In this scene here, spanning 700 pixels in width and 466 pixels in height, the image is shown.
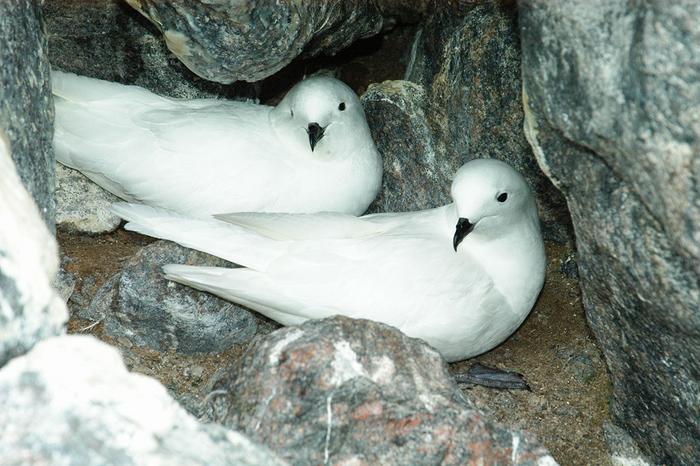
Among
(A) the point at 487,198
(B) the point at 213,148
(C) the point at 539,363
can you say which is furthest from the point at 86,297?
(C) the point at 539,363

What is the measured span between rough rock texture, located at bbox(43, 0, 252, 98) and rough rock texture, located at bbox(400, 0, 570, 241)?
3.93 ft

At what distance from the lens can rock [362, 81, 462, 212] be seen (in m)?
4.90

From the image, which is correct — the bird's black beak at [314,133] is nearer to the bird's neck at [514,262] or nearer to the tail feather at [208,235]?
the tail feather at [208,235]

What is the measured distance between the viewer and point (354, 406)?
285 cm

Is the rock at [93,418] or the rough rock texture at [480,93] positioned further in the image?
the rough rock texture at [480,93]

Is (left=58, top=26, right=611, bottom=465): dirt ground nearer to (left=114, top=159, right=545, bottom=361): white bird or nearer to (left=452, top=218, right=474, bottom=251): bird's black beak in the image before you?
(left=114, top=159, right=545, bottom=361): white bird

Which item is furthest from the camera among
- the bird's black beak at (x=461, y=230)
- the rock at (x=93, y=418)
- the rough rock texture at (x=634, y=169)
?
the bird's black beak at (x=461, y=230)

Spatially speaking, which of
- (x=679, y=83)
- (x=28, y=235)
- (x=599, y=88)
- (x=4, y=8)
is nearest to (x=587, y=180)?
(x=599, y=88)

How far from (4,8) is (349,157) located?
82.3 inches

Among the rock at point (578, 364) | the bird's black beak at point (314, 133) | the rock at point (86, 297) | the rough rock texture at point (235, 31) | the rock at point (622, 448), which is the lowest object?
the rock at point (86, 297)

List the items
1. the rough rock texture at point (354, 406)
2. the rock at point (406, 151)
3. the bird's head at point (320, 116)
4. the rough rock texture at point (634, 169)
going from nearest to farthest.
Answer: the rough rock texture at point (634, 169)
the rough rock texture at point (354, 406)
the bird's head at point (320, 116)
the rock at point (406, 151)

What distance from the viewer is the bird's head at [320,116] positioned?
4672 millimetres

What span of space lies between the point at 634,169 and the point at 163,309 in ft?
7.46

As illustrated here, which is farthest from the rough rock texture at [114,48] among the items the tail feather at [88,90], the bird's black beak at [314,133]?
the bird's black beak at [314,133]
